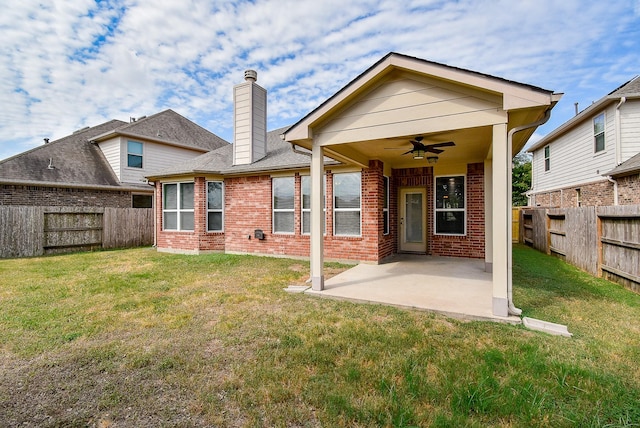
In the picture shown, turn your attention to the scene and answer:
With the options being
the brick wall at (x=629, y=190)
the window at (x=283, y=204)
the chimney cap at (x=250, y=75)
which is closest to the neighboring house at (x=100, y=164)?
the chimney cap at (x=250, y=75)

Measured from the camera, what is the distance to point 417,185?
9531mm

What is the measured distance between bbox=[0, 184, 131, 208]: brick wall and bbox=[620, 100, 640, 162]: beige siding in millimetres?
20953

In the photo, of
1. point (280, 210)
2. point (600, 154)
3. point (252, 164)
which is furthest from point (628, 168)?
point (252, 164)

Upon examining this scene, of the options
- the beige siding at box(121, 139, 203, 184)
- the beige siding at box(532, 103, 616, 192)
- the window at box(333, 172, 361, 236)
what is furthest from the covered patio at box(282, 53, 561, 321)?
the beige siding at box(121, 139, 203, 184)

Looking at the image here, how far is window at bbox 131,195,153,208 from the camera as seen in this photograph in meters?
15.3

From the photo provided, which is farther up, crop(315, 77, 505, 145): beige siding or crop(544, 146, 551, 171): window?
crop(544, 146, 551, 171): window

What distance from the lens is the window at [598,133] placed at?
37.2 ft

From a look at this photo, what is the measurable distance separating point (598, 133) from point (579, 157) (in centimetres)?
176

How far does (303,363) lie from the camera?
3012 millimetres

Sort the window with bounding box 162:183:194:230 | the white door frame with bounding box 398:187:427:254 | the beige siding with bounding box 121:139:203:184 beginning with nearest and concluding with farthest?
the white door frame with bounding box 398:187:427:254 → the window with bounding box 162:183:194:230 → the beige siding with bounding box 121:139:203:184

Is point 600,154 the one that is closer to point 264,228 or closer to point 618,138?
point 618,138

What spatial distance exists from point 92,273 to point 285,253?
5.06 meters

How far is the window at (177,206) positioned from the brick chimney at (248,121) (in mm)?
2171

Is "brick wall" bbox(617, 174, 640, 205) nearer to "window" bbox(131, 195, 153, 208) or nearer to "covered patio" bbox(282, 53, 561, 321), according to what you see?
"covered patio" bbox(282, 53, 561, 321)
